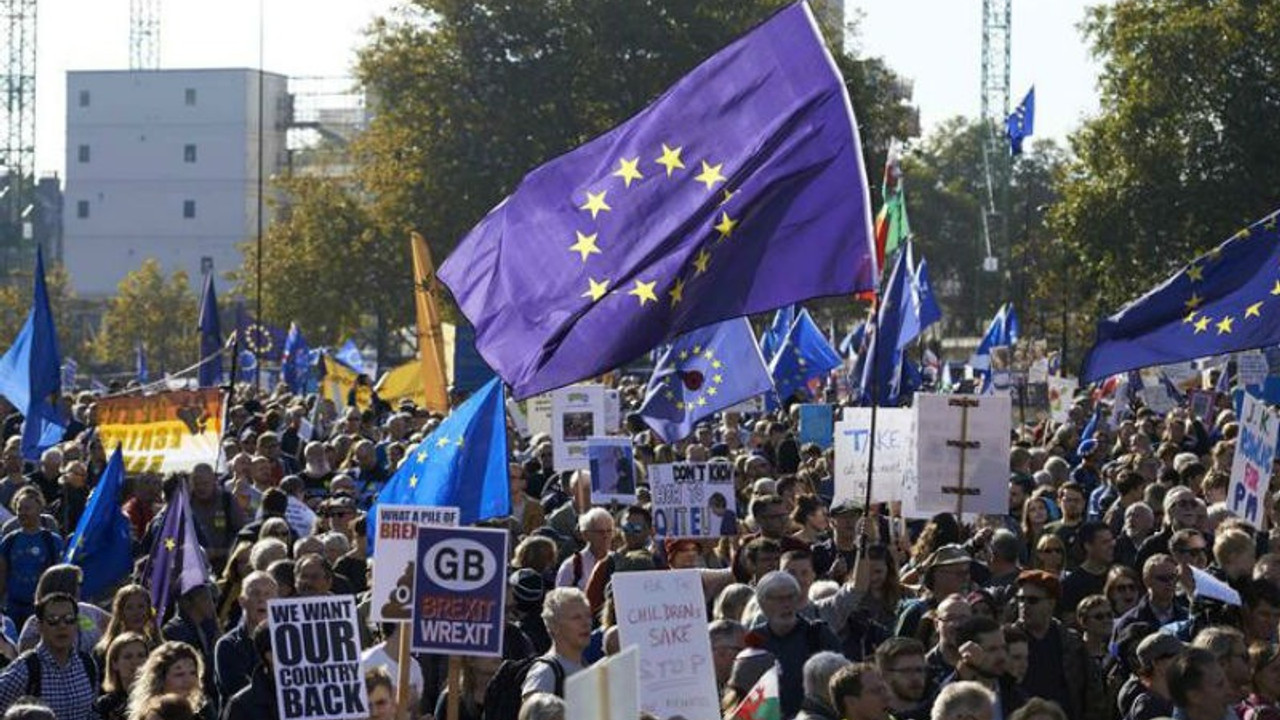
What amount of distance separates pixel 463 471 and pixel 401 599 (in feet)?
7.48

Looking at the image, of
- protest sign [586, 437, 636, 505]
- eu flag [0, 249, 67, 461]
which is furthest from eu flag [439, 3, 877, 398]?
eu flag [0, 249, 67, 461]

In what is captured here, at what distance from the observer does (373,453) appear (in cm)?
2205

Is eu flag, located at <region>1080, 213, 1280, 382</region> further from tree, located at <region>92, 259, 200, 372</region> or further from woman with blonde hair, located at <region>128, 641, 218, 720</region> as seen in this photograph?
tree, located at <region>92, 259, 200, 372</region>

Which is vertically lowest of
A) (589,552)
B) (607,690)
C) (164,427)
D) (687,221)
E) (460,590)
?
(589,552)

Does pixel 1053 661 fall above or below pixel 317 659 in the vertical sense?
below

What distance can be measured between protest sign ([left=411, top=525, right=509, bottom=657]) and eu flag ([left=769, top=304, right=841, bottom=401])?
21.8 m

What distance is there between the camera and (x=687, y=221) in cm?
1248

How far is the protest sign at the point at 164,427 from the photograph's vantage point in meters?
21.7

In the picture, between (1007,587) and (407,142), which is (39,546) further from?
(407,142)

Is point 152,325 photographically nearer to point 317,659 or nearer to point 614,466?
point 614,466

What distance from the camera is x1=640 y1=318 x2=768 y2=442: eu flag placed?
71.8ft

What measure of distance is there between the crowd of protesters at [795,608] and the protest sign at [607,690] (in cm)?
210

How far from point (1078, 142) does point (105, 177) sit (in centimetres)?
8121

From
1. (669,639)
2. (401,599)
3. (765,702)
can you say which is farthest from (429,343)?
(765,702)
